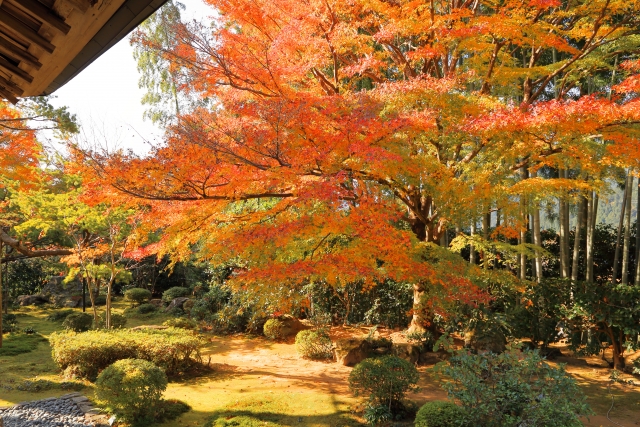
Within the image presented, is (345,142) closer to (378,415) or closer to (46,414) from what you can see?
(378,415)

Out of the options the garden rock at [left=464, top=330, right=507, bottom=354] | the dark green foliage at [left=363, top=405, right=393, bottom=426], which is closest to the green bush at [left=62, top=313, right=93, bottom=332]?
the dark green foliage at [left=363, top=405, right=393, bottom=426]

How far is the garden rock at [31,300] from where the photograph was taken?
695 inches

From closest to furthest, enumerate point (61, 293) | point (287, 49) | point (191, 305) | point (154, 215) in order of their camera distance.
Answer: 1. point (154, 215)
2. point (287, 49)
3. point (191, 305)
4. point (61, 293)

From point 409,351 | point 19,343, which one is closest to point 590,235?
point 409,351

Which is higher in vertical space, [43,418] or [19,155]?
[19,155]

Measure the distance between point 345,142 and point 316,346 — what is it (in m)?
5.49

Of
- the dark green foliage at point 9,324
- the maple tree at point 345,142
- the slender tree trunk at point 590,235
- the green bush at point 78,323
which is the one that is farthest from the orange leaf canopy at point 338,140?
the dark green foliage at point 9,324

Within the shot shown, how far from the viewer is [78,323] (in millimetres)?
12430

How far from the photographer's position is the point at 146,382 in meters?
6.36

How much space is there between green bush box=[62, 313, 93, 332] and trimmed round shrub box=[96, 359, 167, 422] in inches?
268

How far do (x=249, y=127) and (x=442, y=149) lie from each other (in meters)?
4.09

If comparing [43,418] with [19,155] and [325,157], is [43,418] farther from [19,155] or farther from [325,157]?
[19,155]

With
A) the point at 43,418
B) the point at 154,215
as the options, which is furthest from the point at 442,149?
the point at 43,418

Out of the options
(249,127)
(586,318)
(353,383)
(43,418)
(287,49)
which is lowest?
(43,418)
